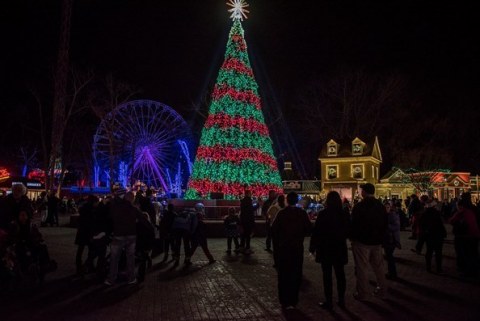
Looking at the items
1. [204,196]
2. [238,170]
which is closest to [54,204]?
[204,196]

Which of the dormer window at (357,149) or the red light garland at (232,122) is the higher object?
the dormer window at (357,149)

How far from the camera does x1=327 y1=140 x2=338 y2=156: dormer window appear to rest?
1983 inches

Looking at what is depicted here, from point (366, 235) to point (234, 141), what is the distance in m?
16.2

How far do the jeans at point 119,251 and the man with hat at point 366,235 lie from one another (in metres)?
4.11

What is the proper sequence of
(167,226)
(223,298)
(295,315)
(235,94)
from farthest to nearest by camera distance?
1. (235,94)
2. (167,226)
3. (223,298)
4. (295,315)

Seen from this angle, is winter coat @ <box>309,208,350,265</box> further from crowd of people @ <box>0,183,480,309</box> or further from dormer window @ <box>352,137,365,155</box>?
dormer window @ <box>352,137,365,155</box>

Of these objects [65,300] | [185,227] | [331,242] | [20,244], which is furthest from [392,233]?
[20,244]

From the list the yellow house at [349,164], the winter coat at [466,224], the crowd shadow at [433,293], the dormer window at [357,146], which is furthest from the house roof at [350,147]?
the crowd shadow at [433,293]

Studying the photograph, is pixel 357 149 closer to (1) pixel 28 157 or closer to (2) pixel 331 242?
(1) pixel 28 157

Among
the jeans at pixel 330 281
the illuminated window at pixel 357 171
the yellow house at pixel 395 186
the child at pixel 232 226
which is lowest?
the jeans at pixel 330 281

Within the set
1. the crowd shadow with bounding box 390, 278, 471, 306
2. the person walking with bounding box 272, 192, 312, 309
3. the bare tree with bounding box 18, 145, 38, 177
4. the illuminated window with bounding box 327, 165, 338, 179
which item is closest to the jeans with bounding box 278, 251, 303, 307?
the person walking with bounding box 272, 192, 312, 309

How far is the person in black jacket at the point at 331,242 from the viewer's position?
7594 mm

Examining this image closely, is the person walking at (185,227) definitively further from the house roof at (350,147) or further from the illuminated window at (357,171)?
the illuminated window at (357,171)

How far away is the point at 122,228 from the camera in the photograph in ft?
29.6
